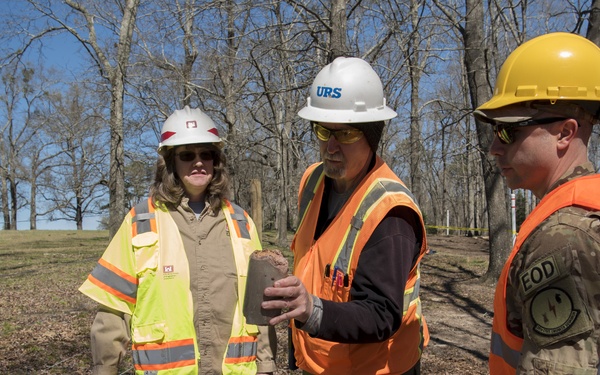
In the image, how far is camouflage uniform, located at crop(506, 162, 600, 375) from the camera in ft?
4.03

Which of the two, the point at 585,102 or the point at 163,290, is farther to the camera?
the point at 163,290

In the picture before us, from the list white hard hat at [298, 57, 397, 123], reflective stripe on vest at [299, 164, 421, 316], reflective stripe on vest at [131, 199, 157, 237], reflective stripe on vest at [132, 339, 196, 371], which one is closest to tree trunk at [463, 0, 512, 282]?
white hard hat at [298, 57, 397, 123]

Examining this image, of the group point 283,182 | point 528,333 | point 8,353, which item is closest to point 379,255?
point 528,333

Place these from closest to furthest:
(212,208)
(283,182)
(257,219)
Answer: (212,208) < (257,219) < (283,182)

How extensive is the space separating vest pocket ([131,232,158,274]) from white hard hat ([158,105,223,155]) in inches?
22.9

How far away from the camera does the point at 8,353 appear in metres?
6.22

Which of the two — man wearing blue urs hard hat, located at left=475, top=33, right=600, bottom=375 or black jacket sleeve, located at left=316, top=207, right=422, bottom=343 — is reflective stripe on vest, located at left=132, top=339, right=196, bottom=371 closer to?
black jacket sleeve, located at left=316, top=207, right=422, bottom=343

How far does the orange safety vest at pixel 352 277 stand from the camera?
2.03m

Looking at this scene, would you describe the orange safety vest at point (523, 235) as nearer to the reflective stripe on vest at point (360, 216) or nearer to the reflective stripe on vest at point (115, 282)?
the reflective stripe on vest at point (360, 216)

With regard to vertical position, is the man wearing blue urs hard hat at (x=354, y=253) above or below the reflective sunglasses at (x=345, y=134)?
below

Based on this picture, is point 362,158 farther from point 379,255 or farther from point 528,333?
point 528,333

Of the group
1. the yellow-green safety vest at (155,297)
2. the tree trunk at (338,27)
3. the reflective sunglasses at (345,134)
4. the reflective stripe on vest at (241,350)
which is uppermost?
the tree trunk at (338,27)

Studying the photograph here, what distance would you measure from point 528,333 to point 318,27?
7950 millimetres

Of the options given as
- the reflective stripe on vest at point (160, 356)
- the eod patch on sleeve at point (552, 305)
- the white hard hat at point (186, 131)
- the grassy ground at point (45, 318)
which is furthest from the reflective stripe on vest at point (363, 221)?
the grassy ground at point (45, 318)
